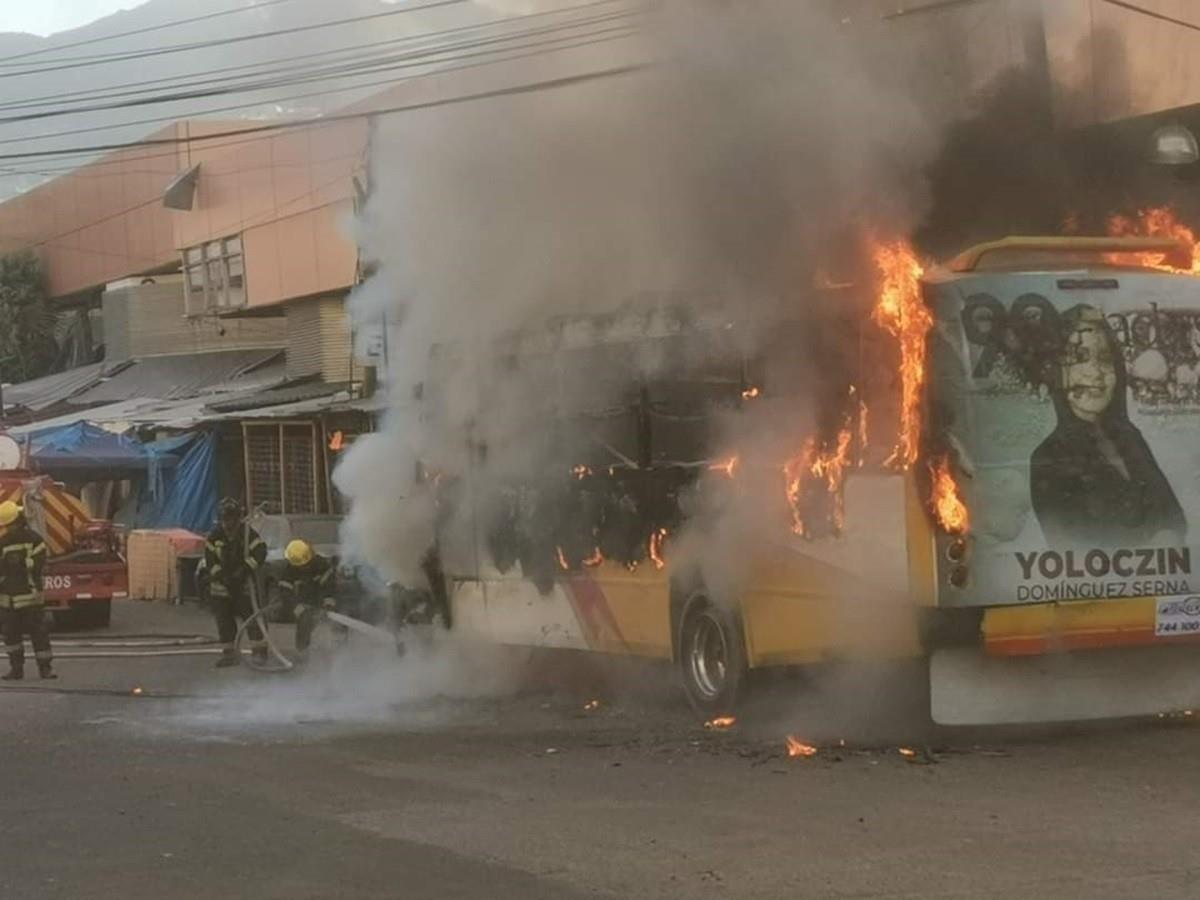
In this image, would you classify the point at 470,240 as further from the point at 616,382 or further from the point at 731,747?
the point at 731,747

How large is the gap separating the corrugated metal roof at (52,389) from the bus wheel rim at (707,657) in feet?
101

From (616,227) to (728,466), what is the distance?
2.17 metres

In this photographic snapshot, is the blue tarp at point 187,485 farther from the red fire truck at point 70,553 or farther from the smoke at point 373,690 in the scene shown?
the smoke at point 373,690

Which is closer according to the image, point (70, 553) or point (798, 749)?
point (798, 749)

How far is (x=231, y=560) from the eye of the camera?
15.0m

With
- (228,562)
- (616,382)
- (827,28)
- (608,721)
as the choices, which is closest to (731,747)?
(608,721)

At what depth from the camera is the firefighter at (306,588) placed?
14438 mm

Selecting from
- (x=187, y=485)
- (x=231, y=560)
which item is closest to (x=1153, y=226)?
(x=231, y=560)

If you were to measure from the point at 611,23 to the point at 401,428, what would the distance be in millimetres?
3388

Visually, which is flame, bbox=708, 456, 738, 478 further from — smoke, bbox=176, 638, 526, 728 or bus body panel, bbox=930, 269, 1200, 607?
smoke, bbox=176, 638, 526, 728

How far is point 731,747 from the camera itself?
9250 millimetres

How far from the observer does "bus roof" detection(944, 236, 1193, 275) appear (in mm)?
8703

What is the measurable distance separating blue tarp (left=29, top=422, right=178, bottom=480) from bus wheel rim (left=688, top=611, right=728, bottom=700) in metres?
17.0

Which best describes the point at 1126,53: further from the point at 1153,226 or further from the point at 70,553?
the point at 70,553
